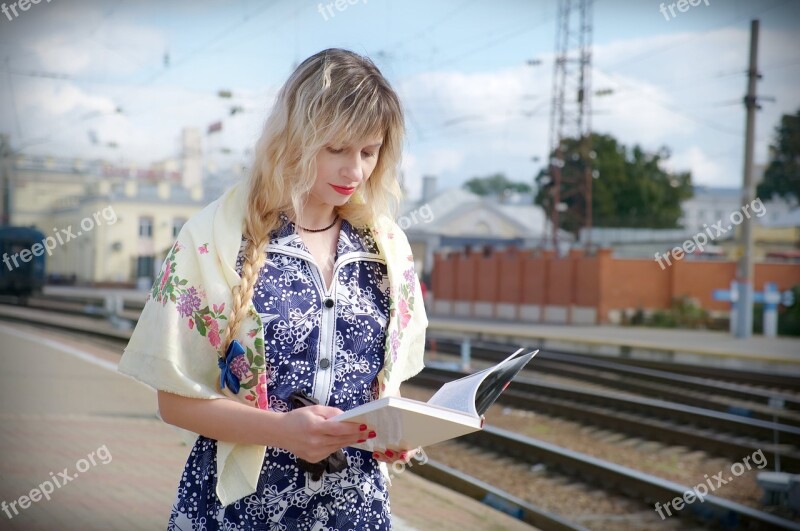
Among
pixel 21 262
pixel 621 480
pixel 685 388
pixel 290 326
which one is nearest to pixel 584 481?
pixel 621 480

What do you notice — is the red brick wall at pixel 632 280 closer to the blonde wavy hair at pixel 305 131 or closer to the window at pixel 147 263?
the window at pixel 147 263

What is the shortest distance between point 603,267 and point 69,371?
22940 mm

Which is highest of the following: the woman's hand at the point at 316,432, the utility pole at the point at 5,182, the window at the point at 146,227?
the utility pole at the point at 5,182

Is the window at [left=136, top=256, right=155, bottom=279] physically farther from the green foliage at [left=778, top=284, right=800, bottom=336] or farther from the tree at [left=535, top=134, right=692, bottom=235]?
the tree at [left=535, top=134, right=692, bottom=235]

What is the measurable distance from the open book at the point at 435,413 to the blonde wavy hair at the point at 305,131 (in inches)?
13.7

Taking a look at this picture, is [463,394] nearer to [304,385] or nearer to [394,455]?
[394,455]

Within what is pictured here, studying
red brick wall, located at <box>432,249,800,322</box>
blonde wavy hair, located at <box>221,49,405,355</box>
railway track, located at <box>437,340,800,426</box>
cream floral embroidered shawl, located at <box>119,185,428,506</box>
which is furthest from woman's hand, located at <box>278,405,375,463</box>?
red brick wall, located at <box>432,249,800,322</box>

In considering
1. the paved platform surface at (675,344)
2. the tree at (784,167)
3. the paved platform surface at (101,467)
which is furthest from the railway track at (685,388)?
the tree at (784,167)

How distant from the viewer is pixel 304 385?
75.2 inches

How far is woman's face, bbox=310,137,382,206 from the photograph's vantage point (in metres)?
→ 1.93

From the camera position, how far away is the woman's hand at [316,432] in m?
1.73

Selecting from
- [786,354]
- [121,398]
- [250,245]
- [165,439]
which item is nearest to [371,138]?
[250,245]

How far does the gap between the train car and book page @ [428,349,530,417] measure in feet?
72.9

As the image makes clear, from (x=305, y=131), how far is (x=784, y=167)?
48.6 m
